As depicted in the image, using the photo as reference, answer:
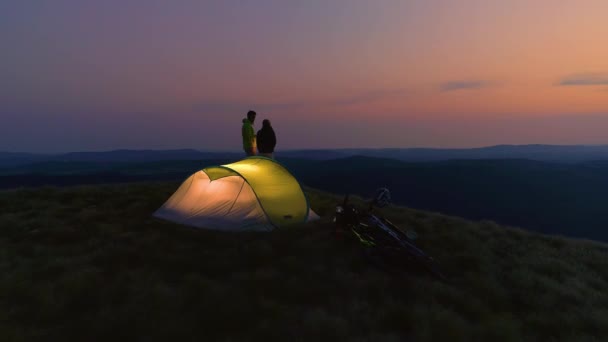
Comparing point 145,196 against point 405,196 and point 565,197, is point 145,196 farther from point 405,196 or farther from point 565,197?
point 565,197

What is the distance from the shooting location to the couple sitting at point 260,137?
13.0 m

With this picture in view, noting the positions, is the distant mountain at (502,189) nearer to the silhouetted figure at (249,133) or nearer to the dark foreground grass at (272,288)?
the silhouetted figure at (249,133)

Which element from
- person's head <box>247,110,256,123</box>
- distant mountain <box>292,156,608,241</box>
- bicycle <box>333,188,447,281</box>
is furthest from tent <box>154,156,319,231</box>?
distant mountain <box>292,156,608,241</box>

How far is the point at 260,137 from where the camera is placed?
516 inches

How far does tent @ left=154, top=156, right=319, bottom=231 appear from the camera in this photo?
31.8 ft

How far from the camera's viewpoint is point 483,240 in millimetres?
10195

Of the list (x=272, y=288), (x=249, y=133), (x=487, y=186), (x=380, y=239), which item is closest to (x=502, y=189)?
(x=487, y=186)

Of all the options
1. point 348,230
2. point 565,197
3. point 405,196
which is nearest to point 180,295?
point 348,230

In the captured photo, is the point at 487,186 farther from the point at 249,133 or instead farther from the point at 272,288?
the point at 272,288

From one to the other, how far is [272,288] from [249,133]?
827cm

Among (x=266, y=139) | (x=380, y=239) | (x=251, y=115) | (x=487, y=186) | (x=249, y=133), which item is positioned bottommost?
(x=487, y=186)

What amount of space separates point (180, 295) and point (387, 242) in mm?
4586

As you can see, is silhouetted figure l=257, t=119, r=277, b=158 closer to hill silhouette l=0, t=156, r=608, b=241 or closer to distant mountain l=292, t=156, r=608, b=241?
hill silhouette l=0, t=156, r=608, b=241

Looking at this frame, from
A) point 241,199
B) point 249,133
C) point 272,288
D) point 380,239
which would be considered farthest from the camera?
point 249,133
